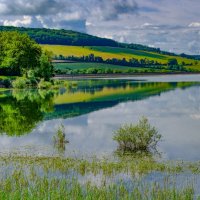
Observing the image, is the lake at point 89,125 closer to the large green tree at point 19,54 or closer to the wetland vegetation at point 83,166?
the wetland vegetation at point 83,166

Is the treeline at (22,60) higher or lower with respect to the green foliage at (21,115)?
higher

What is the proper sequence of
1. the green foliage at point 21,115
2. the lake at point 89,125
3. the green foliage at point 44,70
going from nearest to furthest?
the lake at point 89,125 → the green foliage at point 21,115 → the green foliage at point 44,70

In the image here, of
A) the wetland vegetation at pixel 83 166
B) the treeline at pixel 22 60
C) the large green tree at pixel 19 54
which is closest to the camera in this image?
the wetland vegetation at pixel 83 166

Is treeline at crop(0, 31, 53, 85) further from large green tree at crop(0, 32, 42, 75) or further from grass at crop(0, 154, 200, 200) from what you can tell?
grass at crop(0, 154, 200, 200)

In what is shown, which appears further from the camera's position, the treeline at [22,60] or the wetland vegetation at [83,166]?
the treeline at [22,60]

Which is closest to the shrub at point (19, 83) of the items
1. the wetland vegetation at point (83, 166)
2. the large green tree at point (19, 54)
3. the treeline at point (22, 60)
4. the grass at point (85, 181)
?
the treeline at point (22, 60)

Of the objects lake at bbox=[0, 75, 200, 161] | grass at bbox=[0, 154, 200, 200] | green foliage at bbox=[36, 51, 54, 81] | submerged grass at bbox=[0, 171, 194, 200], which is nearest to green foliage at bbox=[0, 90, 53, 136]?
lake at bbox=[0, 75, 200, 161]

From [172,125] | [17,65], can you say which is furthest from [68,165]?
[17,65]

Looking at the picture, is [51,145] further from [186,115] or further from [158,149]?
[186,115]

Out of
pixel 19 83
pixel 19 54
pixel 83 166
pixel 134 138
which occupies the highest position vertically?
pixel 19 54

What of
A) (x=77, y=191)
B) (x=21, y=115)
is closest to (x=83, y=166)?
(x=77, y=191)

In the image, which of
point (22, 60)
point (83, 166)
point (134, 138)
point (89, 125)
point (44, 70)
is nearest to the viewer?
point (83, 166)

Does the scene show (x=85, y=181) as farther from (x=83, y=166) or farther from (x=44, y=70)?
(x=44, y=70)

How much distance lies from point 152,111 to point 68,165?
1335 inches
